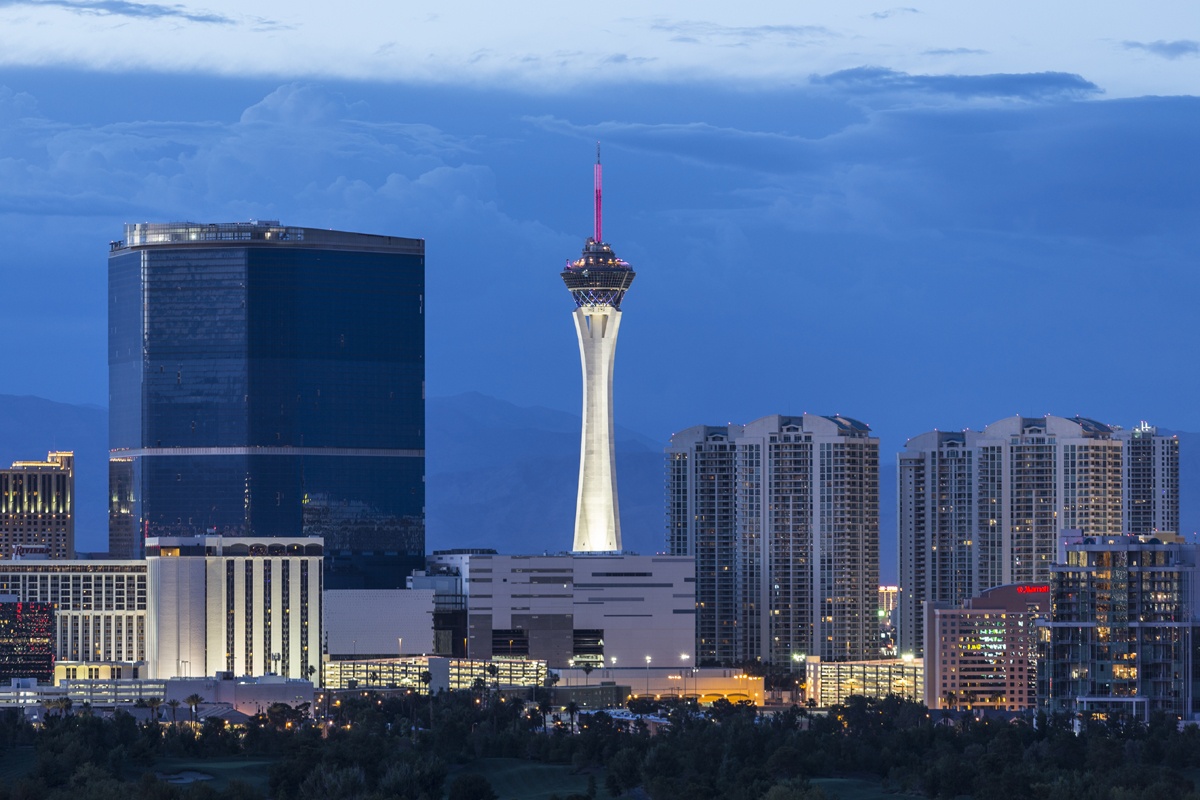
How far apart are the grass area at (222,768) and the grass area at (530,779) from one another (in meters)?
12.2

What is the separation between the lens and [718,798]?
164125 mm

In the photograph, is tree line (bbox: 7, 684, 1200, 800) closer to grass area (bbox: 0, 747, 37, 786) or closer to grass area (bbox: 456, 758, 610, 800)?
grass area (bbox: 0, 747, 37, 786)

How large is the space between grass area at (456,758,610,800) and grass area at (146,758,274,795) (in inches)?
481

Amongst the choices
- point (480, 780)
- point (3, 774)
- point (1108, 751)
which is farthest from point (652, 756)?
point (3, 774)

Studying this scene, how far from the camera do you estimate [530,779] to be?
623ft

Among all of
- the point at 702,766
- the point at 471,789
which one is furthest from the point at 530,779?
the point at 471,789

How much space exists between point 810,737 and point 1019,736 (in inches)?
551

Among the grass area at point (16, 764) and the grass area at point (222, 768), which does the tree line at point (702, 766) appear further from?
the grass area at point (222, 768)

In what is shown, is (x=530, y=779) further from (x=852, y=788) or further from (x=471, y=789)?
(x=852, y=788)

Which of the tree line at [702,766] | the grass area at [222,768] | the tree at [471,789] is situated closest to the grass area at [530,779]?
the tree line at [702,766]

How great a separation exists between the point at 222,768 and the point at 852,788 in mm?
40769

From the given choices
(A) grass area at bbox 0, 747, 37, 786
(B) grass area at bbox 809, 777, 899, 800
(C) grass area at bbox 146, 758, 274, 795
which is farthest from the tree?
(A) grass area at bbox 0, 747, 37, 786

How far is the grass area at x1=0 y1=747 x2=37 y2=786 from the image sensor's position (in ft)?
611

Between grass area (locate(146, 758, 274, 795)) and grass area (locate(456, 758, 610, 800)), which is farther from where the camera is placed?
grass area (locate(456, 758, 610, 800))
